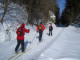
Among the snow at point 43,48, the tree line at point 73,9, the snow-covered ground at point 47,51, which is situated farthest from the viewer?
the tree line at point 73,9

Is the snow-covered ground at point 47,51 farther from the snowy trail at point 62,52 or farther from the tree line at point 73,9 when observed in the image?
the tree line at point 73,9

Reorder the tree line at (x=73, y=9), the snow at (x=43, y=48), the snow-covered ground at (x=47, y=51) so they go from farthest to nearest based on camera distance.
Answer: the tree line at (x=73, y=9) → the snow at (x=43, y=48) → the snow-covered ground at (x=47, y=51)

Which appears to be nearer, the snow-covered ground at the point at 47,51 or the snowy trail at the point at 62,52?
the snowy trail at the point at 62,52

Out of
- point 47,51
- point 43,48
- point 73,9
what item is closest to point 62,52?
point 47,51

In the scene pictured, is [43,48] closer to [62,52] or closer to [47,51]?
[47,51]

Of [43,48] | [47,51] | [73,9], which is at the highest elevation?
[73,9]

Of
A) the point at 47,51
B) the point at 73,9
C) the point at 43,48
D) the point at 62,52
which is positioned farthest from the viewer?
the point at 73,9

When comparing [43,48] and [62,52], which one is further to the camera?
[43,48]

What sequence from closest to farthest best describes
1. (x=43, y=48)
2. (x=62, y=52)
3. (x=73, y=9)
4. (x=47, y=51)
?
(x=62, y=52), (x=47, y=51), (x=43, y=48), (x=73, y=9)

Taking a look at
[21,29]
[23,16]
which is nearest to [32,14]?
[23,16]

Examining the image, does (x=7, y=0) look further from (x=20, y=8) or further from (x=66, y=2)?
(x=66, y=2)

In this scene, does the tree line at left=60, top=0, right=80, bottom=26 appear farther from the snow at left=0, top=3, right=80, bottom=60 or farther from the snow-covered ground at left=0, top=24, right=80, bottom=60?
the snow-covered ground at left=0, top=24, right=80, bottom=60

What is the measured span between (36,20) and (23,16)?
329cm

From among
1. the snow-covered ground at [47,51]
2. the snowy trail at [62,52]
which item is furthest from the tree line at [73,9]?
the snowy trail at [62,52]
